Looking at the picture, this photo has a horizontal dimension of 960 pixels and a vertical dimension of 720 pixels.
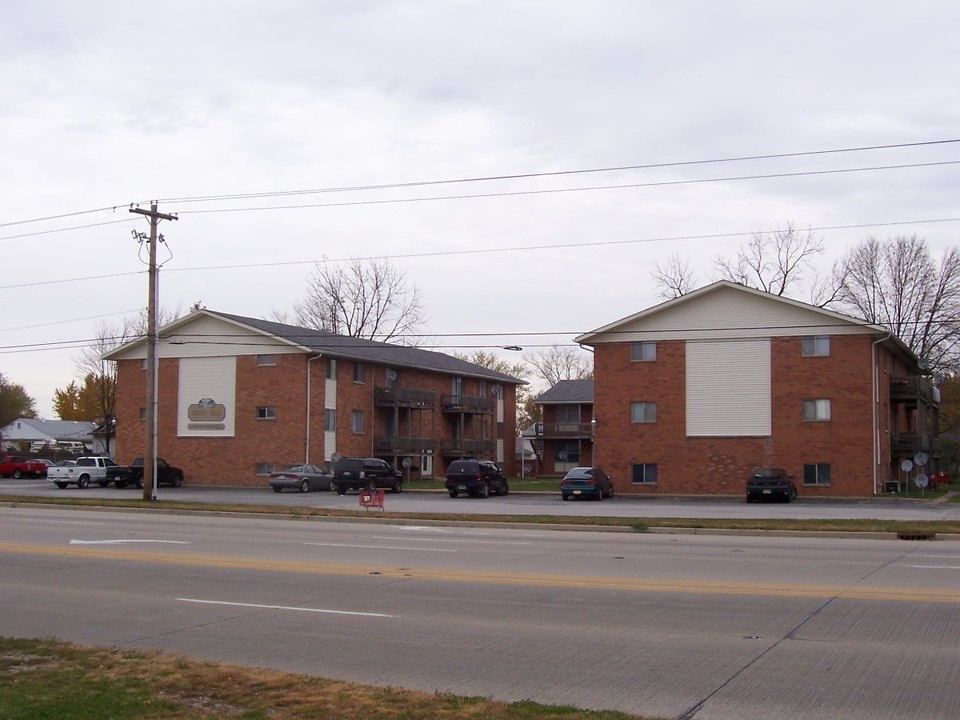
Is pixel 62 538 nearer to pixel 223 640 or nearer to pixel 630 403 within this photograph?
pixel 223 640

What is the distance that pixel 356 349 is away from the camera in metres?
61.5

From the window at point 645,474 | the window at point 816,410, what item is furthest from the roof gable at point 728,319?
the window at point 645,474

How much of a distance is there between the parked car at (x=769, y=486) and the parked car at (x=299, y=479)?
67.3ft

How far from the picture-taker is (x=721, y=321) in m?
48.8

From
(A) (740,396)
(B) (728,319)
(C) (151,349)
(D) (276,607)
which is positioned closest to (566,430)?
(A) (740,396)

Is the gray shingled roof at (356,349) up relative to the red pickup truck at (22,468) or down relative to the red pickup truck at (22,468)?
up

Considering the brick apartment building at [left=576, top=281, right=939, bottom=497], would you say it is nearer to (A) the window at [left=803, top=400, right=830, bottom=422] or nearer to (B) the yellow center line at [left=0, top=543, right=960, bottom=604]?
(A) the window at [left=803, top=400, right=830, bottom=422]

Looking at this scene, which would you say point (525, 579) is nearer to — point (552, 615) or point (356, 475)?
point (552, 615)

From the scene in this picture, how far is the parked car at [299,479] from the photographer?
50.2 metres

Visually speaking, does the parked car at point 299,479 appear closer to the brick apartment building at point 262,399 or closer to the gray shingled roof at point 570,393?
the brick apartment building at point 262,399

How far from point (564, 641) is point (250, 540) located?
1268 centimetres

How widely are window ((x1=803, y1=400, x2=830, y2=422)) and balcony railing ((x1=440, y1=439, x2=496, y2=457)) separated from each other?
27.8m

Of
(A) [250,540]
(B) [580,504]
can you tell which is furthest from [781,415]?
(A) [250,540]

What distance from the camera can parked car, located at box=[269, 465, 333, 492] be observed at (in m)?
50.2
